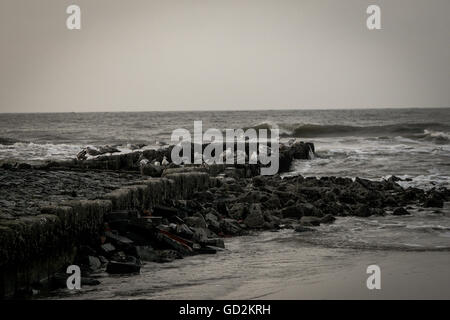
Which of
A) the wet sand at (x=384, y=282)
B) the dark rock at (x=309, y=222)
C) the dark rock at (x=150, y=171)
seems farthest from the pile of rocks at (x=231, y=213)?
the wet sand at (x=384, y=282)

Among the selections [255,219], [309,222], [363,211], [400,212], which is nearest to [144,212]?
[255,219]

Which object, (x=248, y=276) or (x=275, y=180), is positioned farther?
(x=275, y=180)

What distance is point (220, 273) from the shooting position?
8.98 metres

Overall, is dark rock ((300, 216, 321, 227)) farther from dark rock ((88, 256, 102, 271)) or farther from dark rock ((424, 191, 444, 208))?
dark rock ((88, 256, 102, 271))

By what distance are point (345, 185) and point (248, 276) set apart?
421 inches

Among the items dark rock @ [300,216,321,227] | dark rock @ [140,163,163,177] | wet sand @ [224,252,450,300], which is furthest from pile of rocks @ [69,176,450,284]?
wet sand @ [224,252,450,300]

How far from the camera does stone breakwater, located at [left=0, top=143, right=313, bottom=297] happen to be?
24.9 feet

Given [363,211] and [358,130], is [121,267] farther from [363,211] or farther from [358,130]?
[358,130]

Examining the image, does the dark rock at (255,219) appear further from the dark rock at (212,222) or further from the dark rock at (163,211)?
the dark rock at (163,211)

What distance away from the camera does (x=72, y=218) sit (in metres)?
8.86

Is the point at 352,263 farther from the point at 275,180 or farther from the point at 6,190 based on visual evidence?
the point at 275,180

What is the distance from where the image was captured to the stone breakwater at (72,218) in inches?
299

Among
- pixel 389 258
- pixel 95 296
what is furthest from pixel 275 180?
pixel 95 296

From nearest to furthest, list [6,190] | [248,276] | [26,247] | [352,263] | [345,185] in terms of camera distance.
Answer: [26,247]
[248,276]
[352,263]
[6,190]
[345,185]
